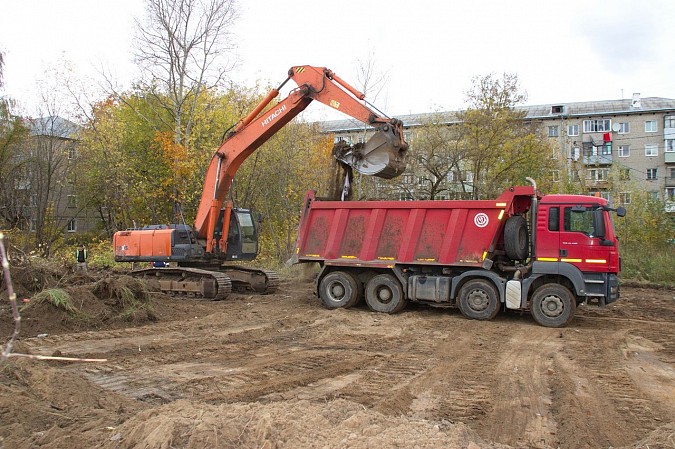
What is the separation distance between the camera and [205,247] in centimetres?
1464

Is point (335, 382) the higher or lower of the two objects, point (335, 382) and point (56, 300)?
the lower

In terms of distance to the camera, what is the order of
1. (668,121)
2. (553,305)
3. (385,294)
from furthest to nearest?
1. (668,121)
2. (385,294)
3. (553,305)

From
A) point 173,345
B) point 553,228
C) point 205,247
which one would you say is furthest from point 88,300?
point 553,228

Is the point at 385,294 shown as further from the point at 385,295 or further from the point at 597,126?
the point at 597,126

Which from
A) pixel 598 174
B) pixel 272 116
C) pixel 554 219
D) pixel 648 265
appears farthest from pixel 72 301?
pixel 598 174

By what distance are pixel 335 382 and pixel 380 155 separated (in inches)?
260

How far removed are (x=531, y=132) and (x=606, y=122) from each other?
2818cm

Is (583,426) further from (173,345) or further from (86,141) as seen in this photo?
(86,141)

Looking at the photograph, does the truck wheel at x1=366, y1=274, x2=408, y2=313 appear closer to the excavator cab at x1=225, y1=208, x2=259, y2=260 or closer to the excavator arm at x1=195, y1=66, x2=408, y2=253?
the excavator arm at x1=195, y1=66, x2=408, y2=253

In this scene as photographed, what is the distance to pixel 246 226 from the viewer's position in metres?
15.3

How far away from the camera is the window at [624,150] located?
166 feet

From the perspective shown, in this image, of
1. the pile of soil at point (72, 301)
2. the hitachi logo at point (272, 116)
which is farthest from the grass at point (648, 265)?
the pile of soil at point (72, 301)

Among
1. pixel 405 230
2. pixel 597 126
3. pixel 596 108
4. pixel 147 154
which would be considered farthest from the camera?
pixel 596 108

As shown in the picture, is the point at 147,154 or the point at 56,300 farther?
the point at 147,154
